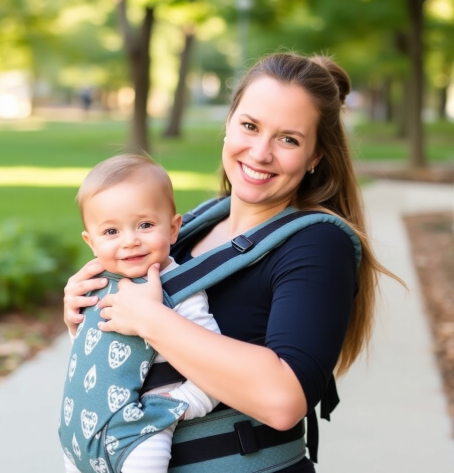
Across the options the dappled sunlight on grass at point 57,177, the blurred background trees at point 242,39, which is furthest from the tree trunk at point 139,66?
the dappled sunlight on grass at point 57,177

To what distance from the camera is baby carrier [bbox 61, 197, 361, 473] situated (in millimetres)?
1979

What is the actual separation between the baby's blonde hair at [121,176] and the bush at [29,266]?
4776mm

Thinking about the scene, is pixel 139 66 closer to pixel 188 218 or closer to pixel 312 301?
pixel 188 218

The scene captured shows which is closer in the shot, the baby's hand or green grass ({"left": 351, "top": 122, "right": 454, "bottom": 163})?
the baby's hand

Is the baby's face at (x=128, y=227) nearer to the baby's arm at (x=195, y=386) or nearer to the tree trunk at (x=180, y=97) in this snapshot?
the baby's arm at (x=195, y=386)

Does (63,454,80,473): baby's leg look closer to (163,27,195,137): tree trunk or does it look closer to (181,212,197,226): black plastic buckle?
(181,212,197,226): black plastic buckle

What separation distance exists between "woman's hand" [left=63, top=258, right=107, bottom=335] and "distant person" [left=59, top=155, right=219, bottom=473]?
23mm

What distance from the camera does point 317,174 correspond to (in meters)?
2.36

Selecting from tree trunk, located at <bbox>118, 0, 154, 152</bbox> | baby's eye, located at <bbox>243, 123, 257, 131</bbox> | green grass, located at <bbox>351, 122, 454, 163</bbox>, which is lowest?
green grass, located at <bbox>351, 122, 454, 163</bbox>

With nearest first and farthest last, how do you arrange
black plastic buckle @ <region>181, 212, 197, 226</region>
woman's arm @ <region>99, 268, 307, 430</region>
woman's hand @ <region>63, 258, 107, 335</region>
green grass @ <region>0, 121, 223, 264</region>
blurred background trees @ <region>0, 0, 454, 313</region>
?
woman's arm @ <region>99, 268, 307, 430</region>
woman's hand @ <region>63, 258, 107, 335</region>
black plastic buckle @ <region>181, 212, 197, 226</region>
blurred background trees @ <region>0, 0, 454, 313</region>
green grass @ <region>0, 121, 223, 264</region>

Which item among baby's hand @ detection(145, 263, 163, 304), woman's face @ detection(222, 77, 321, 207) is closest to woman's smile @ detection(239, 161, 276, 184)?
woman's face @ detection(222, 77, 321, 207)

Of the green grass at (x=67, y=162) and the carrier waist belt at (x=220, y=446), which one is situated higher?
the carrier waist belt at (x=220, y=446)

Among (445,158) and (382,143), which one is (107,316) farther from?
(382,143)

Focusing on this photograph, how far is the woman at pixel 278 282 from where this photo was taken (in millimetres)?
1840
